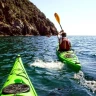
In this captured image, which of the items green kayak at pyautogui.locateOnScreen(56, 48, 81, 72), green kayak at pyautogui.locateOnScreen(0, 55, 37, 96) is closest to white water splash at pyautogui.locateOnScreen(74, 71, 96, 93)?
green kayak at pyautogui.locateOnScreen(56, 48, 81, 72)

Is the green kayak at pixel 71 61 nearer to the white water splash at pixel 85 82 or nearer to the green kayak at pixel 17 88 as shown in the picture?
the white water splash at pixel 85 82

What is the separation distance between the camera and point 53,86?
977 centimetres

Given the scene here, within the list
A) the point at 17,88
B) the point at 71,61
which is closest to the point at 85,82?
the point at 71,61

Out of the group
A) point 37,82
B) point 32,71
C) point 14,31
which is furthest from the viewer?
point 14,31

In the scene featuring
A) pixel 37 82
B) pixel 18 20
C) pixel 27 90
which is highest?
pixel 18 20

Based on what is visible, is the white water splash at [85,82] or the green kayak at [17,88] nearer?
the green kayak at [17,88]

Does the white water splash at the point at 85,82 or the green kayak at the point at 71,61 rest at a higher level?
the green kayak at the point at 71,61

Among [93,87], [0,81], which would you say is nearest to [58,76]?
[93,87]

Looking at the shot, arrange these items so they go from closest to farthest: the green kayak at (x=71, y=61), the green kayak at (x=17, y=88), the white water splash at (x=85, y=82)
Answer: the green kayak at (x=17, y=88) < the white water splash at (x=85, y=82) < the green kayak at (x=71, y=61)

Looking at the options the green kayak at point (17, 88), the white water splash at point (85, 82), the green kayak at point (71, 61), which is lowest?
the white water splash at point (85, 82)

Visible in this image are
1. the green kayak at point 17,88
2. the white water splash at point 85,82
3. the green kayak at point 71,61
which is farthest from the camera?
the green kayak at point 71,61

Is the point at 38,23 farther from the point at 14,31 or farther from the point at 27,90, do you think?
the point at 27,90

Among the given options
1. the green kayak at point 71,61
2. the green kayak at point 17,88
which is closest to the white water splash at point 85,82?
the green kayak at point 71,61

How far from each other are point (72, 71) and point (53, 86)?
330cm
